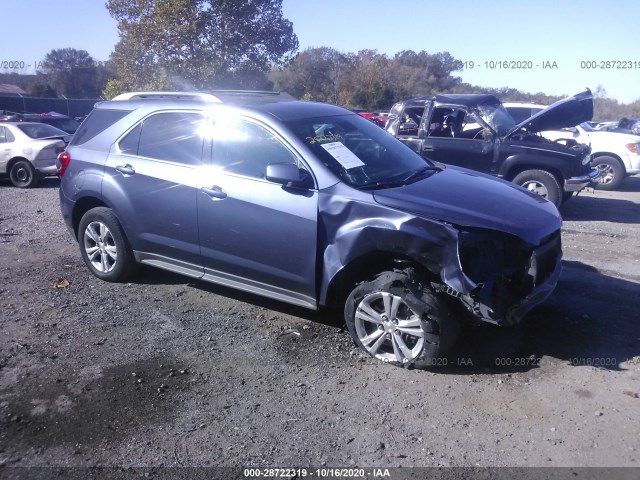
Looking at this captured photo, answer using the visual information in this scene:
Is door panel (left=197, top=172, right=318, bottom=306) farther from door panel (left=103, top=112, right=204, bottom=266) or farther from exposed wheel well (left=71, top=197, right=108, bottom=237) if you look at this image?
exposed wheel well (left=71, top=197, right=108, bottom=237)

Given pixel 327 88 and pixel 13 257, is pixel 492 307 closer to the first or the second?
pixel 13 257

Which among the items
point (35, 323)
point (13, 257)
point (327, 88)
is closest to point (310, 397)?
point (35, 323)

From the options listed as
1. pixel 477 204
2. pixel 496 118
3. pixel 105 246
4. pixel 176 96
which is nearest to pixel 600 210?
pixel 496 118

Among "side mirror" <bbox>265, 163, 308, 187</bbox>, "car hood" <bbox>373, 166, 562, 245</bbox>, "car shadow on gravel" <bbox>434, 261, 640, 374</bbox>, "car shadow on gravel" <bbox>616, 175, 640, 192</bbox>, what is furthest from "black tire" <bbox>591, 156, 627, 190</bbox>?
"side mirror" <bbox>265, 163, 308, 187</bbox>

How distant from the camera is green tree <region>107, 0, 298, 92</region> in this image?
20.7 meters

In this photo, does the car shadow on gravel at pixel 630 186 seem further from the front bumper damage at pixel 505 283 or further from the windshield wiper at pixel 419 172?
the front bumper damage at pixel 505 283

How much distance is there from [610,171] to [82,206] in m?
11.2

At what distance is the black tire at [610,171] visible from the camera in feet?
41.0

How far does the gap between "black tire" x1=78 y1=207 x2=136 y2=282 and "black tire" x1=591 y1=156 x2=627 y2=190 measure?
34.9ft

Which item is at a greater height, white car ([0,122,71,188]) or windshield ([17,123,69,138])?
windshield ([17,123,69,138])

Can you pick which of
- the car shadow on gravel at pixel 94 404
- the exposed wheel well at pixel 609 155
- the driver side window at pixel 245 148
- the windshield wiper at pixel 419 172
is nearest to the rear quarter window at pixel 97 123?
the driver side window at pixel 245 148

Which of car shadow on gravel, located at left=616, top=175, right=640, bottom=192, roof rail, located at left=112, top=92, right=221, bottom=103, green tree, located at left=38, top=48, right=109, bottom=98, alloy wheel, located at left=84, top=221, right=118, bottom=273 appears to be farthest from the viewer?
green tree, located at left=38, top=48, right=109, bottom=98

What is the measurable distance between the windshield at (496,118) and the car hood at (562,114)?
0.22 meters

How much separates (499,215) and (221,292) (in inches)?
112
